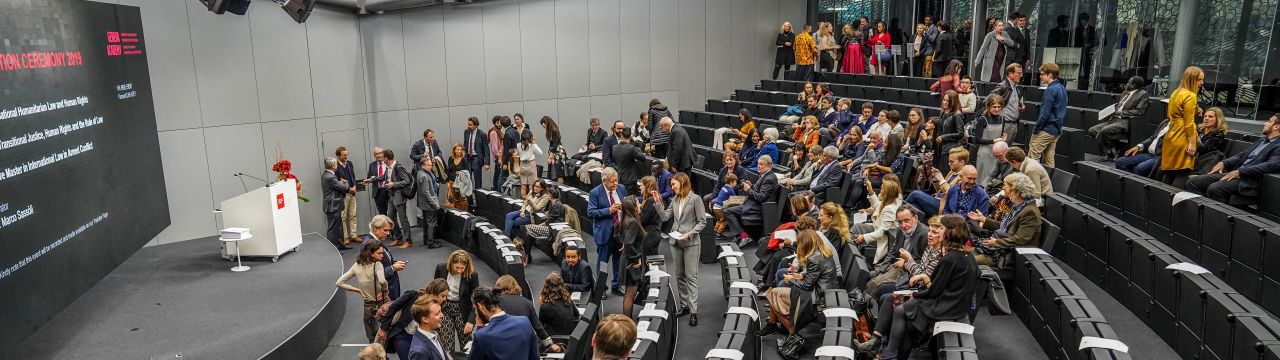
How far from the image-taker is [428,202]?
471 inches

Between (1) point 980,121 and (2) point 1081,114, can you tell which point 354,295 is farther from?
(2) point 1081,114

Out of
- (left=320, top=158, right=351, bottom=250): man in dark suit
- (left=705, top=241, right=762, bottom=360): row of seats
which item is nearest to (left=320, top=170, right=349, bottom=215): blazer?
(left=320, top=158, right=351, bottom=250): man in dark suit

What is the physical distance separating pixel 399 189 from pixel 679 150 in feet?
13.1

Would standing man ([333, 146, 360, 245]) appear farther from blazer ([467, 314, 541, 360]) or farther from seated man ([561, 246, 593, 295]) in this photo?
blazer ([467, 314, 541, 360])

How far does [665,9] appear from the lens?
58.6 ft

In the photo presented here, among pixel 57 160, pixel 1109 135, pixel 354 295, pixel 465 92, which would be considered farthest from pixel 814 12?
pixel 57 160

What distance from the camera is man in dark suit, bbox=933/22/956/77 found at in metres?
14.8

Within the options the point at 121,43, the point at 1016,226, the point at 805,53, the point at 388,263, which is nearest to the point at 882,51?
the point at 805,53

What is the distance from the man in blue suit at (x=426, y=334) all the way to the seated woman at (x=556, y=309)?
1.49 metres

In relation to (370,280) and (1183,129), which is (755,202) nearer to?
(1183,129)

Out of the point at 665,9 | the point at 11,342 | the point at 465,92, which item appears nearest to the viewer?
the point at 11,342

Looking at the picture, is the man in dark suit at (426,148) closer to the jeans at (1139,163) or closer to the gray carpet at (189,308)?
the gray carpet at (189,308)

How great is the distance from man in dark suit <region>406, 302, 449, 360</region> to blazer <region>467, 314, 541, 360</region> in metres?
0.26

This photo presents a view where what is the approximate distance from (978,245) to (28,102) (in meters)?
7.13
